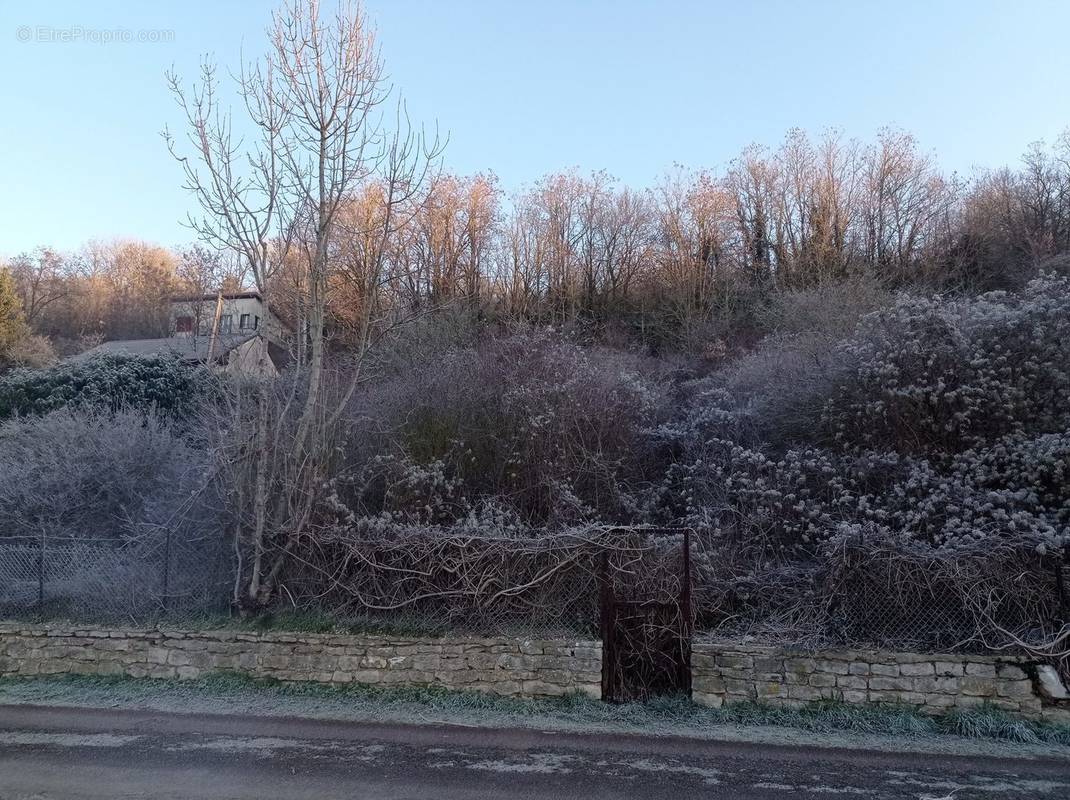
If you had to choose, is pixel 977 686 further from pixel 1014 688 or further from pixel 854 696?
pixel 854 696

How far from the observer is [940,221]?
24938mm

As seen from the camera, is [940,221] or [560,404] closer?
[560,404]

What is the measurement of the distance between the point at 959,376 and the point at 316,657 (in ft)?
29.7

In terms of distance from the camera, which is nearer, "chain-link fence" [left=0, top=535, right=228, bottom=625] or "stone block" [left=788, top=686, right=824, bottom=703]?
"stone block" [left=788, top=686, right=824, bottom=703]

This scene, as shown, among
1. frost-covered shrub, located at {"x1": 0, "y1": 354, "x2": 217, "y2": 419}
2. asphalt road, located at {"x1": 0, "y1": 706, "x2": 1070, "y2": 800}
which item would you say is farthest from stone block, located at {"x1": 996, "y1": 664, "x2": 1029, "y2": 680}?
frost-covered shrub, located at {"x1": 0, "y1": 354, "x2": 217, "y2": 419}

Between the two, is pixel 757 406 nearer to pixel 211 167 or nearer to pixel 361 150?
pixel 361 150

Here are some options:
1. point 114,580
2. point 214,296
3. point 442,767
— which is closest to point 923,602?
point 442,767

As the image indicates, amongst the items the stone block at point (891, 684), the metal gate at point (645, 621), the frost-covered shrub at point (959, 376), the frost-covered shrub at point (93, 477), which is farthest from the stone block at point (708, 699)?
the frost-covered shrub at point (93, 477)

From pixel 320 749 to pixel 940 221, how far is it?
84.3 feet

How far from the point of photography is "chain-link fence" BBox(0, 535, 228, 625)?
9.16m

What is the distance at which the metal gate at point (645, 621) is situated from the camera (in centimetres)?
777

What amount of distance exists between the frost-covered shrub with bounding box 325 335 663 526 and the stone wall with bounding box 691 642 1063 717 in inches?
138

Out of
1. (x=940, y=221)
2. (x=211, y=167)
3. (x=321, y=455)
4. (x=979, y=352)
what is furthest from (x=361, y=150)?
(x=940, y=221)

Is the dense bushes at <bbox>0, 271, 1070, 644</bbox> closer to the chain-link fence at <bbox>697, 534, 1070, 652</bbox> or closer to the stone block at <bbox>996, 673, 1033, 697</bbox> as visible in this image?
the chain-link fence at <bbox>697, 534, 1070, 652</bbox>
